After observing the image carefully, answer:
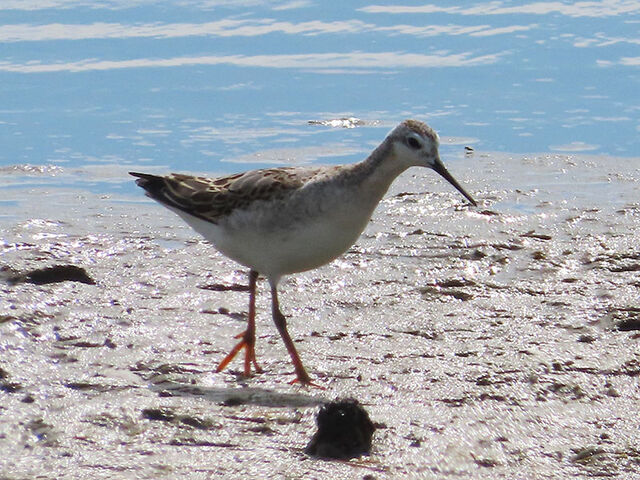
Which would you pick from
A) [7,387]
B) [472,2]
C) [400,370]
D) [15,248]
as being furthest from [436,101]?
[7,387]

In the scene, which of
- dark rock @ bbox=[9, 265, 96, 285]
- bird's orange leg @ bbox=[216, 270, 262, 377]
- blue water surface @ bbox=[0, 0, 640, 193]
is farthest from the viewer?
blue water surface @ bbox=[0, 0, 640, 193]

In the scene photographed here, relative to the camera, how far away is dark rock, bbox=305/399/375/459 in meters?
5.74

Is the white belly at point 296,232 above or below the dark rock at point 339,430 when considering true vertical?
above

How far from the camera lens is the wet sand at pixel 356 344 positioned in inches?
233

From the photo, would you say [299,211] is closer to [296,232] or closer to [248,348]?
[296,232]

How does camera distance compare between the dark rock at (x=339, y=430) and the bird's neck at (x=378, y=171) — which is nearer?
the dark rock at (x=339, y=430)

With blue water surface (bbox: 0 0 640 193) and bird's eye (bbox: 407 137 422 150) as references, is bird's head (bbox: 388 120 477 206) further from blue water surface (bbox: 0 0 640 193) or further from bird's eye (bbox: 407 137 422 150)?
blue water surface (bbox: 0 0 640 193)

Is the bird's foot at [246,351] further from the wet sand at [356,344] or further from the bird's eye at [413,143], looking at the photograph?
the bird's eye at [413,143]

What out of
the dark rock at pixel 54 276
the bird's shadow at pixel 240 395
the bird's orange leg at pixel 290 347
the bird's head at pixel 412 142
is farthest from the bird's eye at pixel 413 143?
the dark rock at pixel 54 276

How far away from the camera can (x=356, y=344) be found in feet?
25.2

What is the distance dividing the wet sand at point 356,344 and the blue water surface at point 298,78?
1.75m

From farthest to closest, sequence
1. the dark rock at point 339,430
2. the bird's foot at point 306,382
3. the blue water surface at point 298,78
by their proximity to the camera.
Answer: the blue water surface at point 298,78
the bird's foot at point 306,382
the dark rock at point 339,430

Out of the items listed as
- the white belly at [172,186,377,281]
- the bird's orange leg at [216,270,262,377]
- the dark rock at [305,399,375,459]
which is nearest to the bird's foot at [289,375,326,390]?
the bird's orange leg at [216,270,262,377]

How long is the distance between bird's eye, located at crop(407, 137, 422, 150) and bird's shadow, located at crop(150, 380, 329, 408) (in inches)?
68.1
